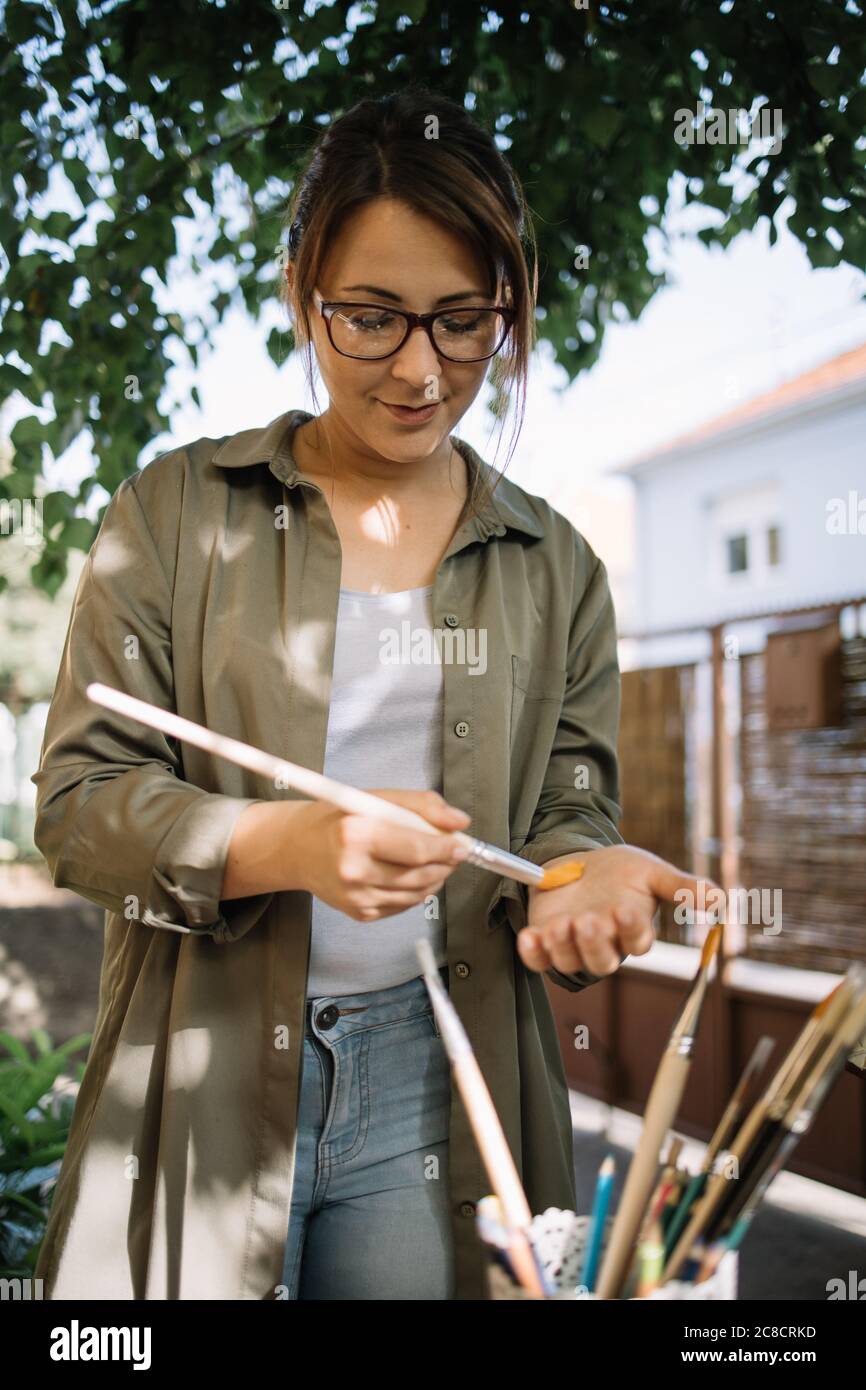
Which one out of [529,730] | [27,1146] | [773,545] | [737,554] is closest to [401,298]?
[529,730]

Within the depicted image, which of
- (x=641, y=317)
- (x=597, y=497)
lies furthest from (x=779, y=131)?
(x=597, y=497)

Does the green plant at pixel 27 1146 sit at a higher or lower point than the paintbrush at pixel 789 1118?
lower

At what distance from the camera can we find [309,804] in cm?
107

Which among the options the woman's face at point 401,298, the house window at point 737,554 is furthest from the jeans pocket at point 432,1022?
the house window at point 737,554

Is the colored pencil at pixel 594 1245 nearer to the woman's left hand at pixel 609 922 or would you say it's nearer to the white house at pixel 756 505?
the woman's left hand at pixel 609 922

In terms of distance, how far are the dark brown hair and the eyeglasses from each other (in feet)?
0.21

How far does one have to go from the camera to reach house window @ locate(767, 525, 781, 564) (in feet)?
44.9

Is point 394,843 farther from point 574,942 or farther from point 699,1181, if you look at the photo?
point 699,1181

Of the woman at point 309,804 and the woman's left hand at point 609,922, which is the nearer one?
the woman's left hand at point 609,922

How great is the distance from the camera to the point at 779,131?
7.72 feet

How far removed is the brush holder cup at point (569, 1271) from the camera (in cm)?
81

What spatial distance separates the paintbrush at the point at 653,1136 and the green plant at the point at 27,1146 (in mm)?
1935

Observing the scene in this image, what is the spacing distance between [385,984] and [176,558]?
1.78ft
